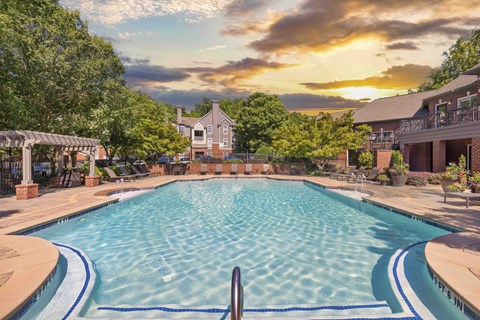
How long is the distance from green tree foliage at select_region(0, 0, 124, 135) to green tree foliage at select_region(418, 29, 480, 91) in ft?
144

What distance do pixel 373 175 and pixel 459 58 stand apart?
3196 centimetres

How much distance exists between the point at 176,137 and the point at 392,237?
22.0 metres

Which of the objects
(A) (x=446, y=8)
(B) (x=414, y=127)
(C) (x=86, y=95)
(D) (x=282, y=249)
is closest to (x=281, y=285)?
(D) (x=282, y=249)

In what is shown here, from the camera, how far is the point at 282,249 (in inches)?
290

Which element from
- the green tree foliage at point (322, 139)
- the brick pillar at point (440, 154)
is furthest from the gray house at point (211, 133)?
the brick pillar at point (440, 154)

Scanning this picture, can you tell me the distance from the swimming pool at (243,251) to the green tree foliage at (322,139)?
1208cm

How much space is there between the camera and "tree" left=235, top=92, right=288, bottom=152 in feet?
159

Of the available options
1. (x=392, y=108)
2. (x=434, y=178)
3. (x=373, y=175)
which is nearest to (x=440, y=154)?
(x=434, y=178)

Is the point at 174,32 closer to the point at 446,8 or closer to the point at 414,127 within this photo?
the point at 446,8

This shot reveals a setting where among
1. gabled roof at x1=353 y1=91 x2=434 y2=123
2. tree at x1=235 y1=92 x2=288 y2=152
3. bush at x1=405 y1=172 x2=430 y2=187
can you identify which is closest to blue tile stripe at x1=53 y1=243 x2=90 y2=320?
bush at x1=405 y1=172 x2=430 y2=187

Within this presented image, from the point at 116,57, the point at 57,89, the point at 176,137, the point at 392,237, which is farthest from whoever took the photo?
the point at 176,137

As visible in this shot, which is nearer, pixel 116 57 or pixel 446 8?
pixel 446 8

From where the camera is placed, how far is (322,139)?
25078 millimetres

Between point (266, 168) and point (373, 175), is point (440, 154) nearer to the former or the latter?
point (373, 175)
